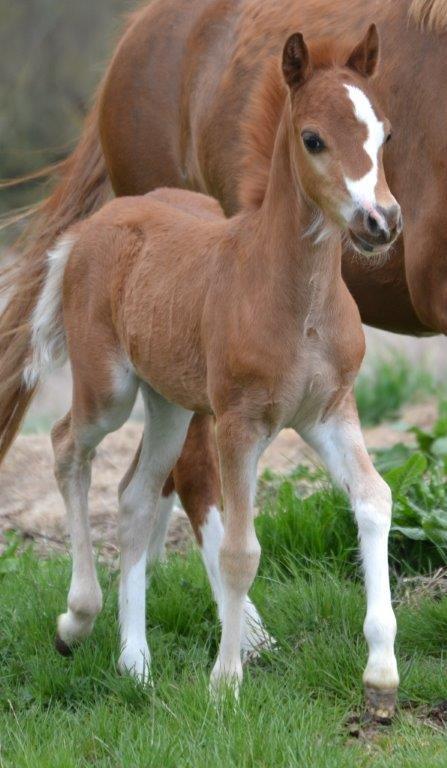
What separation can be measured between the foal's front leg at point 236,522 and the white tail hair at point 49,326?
52.2 inches

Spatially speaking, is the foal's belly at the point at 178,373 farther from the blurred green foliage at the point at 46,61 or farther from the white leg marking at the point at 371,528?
the blurred green foliage at the point at 46,61

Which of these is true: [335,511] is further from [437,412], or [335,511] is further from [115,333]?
[437,412]

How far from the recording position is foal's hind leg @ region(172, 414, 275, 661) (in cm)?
445

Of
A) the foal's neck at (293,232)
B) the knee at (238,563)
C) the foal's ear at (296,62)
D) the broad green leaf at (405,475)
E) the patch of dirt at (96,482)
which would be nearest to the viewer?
the foal's ear at (296,62)

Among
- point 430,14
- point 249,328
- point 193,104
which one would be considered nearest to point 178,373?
point 249,328

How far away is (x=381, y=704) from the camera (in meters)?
3.50

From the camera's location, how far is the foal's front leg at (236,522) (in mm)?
3535

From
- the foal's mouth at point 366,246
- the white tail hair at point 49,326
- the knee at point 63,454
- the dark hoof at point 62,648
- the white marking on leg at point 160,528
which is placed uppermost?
the foal's mouth at point 366,246

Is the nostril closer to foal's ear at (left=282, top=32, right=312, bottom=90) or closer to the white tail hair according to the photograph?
foal's ear at (left=282, top=32, right=312, bottom=90)

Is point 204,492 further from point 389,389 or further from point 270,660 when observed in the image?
point 389,389

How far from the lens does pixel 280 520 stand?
16.0 ft

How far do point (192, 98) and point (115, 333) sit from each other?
148cm

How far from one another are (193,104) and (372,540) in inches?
92.9

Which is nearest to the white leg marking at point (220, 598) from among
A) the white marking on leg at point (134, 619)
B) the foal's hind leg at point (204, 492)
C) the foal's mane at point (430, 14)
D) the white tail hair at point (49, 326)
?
the foal's hind leg at point (204, 492)
